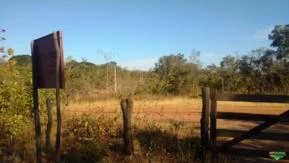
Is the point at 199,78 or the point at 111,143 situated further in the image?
the point at 199,78

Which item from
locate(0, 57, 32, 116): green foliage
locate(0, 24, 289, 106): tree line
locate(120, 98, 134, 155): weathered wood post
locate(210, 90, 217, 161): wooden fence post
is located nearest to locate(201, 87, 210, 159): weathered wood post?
locate(210, 90, 217, 161): wooden fence post

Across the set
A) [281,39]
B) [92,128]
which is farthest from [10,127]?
[281,39]

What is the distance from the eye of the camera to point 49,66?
6203mm

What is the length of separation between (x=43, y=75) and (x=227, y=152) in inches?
154

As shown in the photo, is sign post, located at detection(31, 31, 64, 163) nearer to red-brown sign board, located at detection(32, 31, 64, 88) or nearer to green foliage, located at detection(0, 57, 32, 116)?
red-brown sign board, located at detection(32, 31, 64, 88)

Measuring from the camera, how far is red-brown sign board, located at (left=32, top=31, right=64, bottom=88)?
5871mm

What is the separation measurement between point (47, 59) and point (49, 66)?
156mm

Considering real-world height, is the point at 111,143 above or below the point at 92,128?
below

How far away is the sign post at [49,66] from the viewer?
5.87m

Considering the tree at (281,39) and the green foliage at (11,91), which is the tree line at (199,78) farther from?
the green foliage at (11,91)

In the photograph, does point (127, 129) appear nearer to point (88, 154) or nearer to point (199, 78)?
point (88, 154)

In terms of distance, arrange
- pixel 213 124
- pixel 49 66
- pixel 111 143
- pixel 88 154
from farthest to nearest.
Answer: pixel 111 143 < pixel 88 154 < pixel 213 124 < pixel 49 66

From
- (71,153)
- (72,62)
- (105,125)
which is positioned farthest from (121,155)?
(72,62)

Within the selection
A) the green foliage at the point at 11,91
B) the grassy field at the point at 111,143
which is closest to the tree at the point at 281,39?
the grassy field at the point at 111,143
